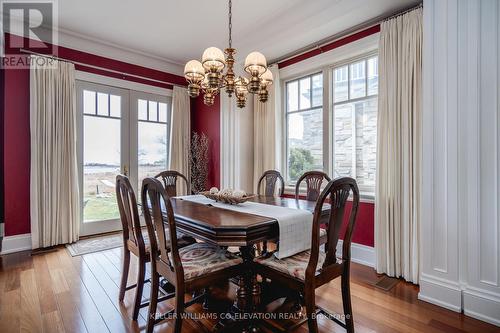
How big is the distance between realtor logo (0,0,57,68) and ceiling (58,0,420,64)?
165 mm

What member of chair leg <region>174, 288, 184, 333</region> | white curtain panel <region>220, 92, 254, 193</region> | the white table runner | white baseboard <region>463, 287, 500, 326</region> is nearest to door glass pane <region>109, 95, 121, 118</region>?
white curtain panel <region>220, 92, 254, 193</region>

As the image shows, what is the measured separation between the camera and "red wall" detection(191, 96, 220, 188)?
182 inches

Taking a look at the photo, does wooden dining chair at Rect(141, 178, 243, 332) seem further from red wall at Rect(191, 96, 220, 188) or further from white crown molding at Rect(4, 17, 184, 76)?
white crown molding at Rect(4, 17, 184, 76)

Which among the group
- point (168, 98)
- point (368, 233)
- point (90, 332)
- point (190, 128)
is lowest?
point (90, 332)

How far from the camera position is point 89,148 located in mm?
3938

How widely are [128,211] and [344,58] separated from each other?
2967 mm

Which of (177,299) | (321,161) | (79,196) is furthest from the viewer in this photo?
(79,196)

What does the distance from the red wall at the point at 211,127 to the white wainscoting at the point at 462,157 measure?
3138mm

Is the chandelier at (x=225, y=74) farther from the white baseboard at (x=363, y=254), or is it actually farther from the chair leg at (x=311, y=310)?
the white baseboard at (x=363, y=254)

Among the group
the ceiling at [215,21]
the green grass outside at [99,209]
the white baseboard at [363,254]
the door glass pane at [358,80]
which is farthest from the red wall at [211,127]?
the white baseboard at [363,254]

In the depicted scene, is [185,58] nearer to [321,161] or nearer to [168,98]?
[168,98]

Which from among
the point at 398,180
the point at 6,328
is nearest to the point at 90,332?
the point at 6,328

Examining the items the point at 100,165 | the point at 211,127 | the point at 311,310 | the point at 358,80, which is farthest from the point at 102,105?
the point at 311,310

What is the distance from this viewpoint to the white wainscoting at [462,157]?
1912 mm
